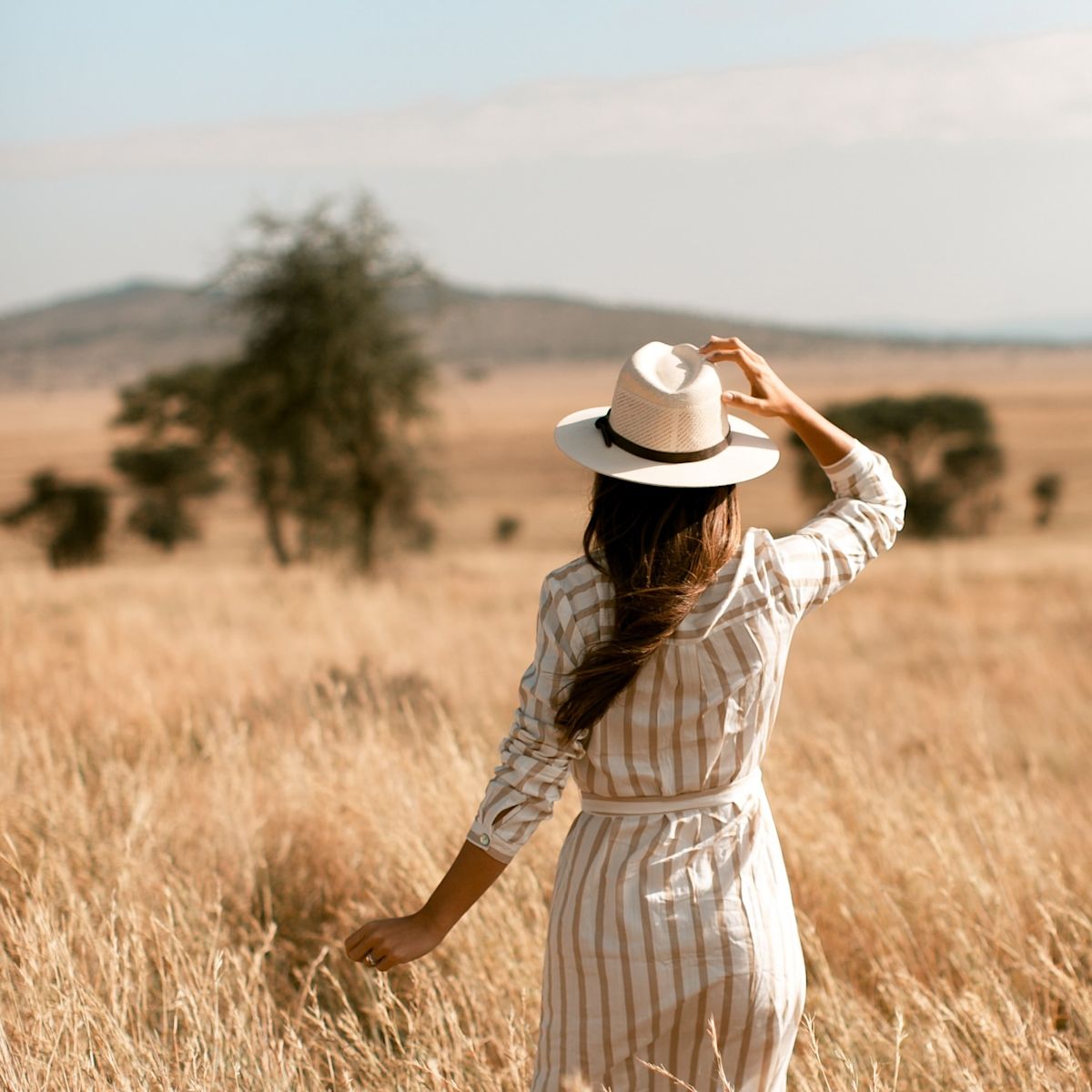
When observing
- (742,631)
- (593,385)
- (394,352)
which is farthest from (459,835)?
(593,385)

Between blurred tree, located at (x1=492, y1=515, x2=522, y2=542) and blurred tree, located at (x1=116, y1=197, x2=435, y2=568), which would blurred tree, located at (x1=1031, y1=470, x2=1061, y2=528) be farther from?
blurred tree, located at (x1=116, y1=197, x2=435, y2=568)

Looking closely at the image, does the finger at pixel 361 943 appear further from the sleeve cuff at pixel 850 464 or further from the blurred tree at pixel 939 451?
the blurred tree at pixel 939 451

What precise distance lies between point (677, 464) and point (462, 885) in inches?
32.0

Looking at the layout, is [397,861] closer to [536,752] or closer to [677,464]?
[536,752]

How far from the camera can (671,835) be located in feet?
6.80

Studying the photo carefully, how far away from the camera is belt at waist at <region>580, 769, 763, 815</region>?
2.09 meters

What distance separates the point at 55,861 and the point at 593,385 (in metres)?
123

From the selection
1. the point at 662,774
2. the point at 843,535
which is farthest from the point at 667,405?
the point at 662,774

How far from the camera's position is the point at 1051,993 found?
3342 mm

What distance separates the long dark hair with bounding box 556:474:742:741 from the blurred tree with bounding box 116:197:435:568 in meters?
15.7

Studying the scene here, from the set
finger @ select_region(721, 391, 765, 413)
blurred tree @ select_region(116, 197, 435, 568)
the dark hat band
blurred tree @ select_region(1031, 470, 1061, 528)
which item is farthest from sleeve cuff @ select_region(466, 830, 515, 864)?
blurred tree @ select_region(1031, 470, 1061, 528)

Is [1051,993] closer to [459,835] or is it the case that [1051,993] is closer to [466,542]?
[459,835]

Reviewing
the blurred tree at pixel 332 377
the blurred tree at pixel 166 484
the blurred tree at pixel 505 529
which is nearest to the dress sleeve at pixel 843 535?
the blurred tree at pixel 332 377

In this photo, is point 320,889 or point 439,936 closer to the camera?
point 439,936
